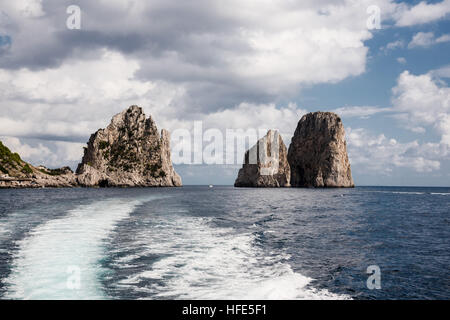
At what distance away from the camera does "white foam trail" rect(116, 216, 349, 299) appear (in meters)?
11.3

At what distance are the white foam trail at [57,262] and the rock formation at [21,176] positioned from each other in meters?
141

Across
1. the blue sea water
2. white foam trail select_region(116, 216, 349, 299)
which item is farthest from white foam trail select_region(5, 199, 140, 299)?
white foam trail select_region(116, 216, 349, 299)

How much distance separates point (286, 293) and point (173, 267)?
5500 mm

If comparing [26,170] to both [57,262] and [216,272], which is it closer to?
[57,262]

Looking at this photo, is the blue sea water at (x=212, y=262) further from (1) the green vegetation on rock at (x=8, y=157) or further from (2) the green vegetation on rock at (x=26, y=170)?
(2) the green vegetation on rock at (x=26, y=170)

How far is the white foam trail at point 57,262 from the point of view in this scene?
1100cm

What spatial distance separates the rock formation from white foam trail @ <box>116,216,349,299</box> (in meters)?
148

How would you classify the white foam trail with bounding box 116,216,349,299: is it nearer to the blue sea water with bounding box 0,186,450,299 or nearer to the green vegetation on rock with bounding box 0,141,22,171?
the blue sea water with bounding box 0,186,450,299

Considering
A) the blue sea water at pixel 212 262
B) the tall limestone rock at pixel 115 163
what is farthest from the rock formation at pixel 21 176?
the blue sea water at pixel 212 262

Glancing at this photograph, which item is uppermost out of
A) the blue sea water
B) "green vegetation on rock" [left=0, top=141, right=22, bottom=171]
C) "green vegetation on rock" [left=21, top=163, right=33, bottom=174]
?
"green vegetation on rock" [left=0, top=141, right=22, bottom=171]
